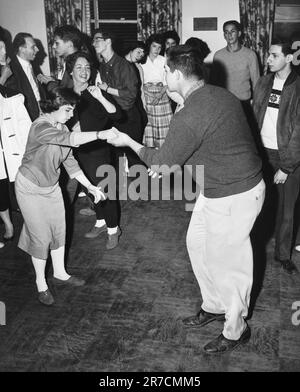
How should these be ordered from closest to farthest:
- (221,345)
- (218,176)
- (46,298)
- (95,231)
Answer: (218,176)
(221,345)
(46,298)
(95,231)

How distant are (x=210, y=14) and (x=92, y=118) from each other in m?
3.85

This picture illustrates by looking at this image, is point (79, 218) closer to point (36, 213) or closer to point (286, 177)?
point (36, 213)

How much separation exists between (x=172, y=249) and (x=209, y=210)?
156 centimetres

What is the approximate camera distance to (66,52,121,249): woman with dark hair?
3836 mm

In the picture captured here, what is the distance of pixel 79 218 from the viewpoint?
4.77m

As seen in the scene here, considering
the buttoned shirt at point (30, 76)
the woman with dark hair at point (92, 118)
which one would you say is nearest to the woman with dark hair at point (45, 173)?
the woman with dark hair at point (92, 118)

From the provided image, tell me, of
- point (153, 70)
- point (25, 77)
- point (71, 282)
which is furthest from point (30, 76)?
point (71, 282)

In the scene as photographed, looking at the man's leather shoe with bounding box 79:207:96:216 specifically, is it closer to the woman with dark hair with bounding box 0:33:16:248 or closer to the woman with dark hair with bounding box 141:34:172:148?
the woman with dark hair with bounding box 0:33:16:248

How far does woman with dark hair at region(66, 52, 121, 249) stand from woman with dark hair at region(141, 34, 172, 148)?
154 cm

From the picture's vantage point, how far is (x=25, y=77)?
4734mm

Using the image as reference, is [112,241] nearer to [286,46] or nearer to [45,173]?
[45,173]

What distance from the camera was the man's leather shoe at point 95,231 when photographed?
171 inches

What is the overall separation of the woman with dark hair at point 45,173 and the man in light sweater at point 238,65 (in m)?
3.38

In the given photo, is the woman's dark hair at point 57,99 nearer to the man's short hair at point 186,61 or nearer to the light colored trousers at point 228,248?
the man's short hair at point 186,61
